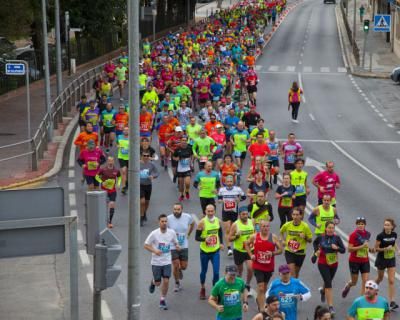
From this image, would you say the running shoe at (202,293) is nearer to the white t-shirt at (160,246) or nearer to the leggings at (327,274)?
the white t-shirt at (160,246)

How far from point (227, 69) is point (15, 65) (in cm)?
1624

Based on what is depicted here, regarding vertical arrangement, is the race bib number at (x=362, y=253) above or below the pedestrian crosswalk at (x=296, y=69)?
above

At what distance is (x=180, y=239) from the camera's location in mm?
16625

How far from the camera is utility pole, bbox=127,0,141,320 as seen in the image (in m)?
Answer: 12.3

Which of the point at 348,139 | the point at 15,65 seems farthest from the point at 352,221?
the point at 348,139

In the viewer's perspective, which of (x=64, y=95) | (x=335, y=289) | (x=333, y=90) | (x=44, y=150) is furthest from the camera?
(x=333, y=90)

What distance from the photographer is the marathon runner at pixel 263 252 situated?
15586mm

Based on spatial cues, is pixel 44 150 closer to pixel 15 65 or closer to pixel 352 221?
pixel 15 65

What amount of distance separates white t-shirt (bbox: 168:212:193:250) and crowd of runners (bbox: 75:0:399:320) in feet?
0.05

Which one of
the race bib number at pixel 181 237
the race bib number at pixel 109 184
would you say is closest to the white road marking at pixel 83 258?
the race bib number at pixel 109 184

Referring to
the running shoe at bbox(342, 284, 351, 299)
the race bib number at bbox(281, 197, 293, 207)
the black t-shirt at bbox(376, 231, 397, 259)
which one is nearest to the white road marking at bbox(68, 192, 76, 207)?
the race bib number at bbox(281, 197, 293, 207)

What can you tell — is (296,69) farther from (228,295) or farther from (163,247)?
(228,295)

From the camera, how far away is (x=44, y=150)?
29.9m

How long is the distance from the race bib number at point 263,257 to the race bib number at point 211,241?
1011 mm
